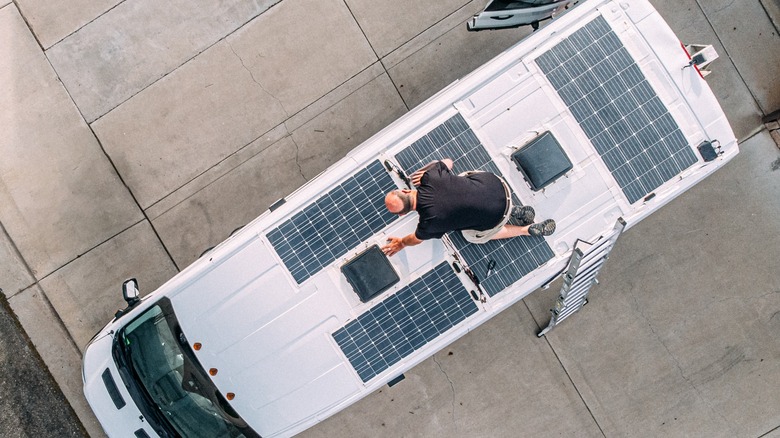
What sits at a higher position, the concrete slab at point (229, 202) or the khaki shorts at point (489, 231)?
the concrete slab at point (229, 202)

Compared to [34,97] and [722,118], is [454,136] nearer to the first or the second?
[722,118]

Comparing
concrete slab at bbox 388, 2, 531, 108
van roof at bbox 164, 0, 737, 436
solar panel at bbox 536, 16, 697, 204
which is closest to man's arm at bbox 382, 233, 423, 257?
van roof at bbox 164, 0, 737, 436

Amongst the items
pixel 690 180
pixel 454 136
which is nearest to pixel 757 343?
pixel 690 180

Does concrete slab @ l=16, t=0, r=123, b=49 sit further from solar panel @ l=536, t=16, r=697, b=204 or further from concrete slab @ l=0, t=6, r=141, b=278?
solar panel @ l=536, t=16, r=697, b=204

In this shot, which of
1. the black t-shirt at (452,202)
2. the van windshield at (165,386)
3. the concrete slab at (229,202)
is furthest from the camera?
the concrete slab at (229,202)

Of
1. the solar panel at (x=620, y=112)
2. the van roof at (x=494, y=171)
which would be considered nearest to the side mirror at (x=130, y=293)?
the van roof at (x=494, y=171)

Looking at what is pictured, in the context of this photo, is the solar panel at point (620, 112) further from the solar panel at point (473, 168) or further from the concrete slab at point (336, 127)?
the concrete slab at point (336, 127)
